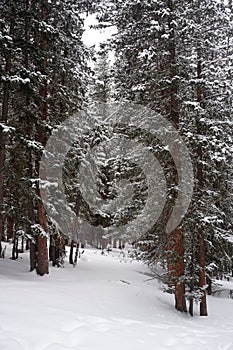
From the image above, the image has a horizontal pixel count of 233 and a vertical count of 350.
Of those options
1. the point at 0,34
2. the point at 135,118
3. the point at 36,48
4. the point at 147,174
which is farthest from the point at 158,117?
the point at 0,34

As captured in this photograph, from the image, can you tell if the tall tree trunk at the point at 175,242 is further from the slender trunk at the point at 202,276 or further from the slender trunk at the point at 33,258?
the slender trunk at the point at 33,258

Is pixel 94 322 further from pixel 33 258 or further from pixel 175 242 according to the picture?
pixel 33 258

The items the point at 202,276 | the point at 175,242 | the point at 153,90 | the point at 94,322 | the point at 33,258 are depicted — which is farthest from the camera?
the point at 33,258

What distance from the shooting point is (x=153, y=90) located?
37.2ft

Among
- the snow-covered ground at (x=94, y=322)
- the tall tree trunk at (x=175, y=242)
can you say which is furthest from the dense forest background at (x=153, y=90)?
the snow-covered ground at (x=94, y=322)

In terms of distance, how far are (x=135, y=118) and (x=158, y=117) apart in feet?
2.93

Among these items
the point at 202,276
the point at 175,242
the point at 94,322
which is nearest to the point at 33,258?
the point at 175,242

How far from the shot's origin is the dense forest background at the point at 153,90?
1044cm

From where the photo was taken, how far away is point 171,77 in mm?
11078

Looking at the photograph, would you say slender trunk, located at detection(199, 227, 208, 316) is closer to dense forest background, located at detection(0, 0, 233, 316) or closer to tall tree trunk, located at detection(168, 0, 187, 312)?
dense forest background, located at detection(0, 0, 233, 316)

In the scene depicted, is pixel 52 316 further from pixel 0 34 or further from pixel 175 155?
pixel 0 34

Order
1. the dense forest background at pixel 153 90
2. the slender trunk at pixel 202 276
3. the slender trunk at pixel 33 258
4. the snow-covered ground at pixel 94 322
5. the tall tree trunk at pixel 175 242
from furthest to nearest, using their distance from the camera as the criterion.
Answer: the slender trunk at pixel 33 258 < the slender trunk at pixel 202 276 < the tall tree trunk at pixel 175 242 < the dense forest background at pixel 153 90 < the snow-covered ground at pixel 94 322

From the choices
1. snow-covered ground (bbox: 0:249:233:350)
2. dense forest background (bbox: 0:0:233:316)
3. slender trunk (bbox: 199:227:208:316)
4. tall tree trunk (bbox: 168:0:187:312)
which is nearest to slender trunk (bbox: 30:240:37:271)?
dense forest background (bbox: 0:0:233:316)

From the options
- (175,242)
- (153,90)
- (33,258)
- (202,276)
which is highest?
(153,90)
